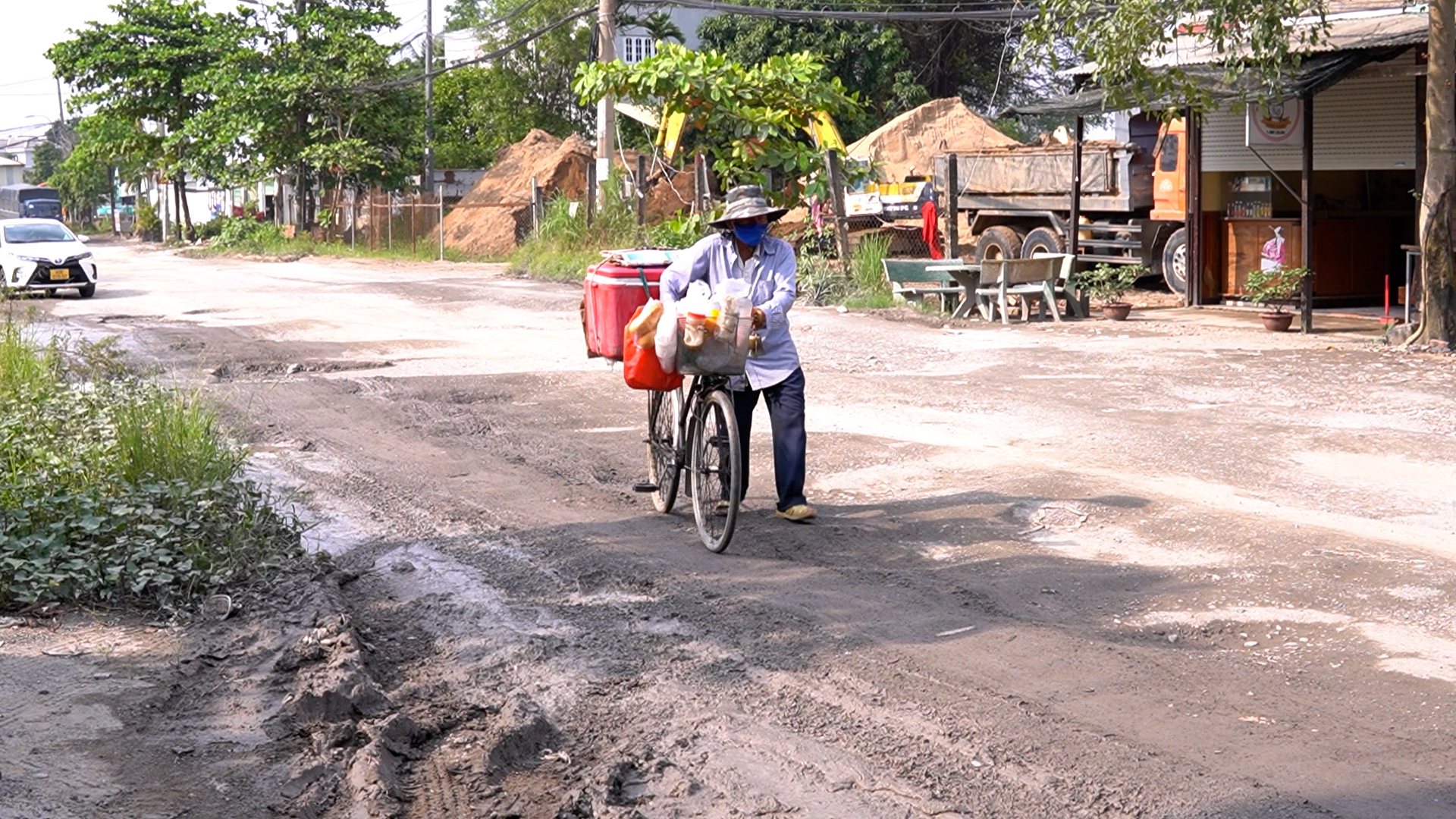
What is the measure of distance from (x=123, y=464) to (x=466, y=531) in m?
1.70

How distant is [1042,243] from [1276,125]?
16.2 ft

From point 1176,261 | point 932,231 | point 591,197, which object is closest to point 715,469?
point 1176,261

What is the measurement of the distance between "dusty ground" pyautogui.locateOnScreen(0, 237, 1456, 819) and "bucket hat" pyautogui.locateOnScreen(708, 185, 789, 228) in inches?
61.5

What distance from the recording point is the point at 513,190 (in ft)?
139

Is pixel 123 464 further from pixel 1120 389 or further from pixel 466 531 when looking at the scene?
pixel 1120 389

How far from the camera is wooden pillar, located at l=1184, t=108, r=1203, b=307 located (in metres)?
19.7

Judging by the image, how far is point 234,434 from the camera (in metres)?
10.1

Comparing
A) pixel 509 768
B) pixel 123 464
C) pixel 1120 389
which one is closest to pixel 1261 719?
pixel 509 768

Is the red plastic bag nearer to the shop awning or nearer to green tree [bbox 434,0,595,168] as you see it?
the shop awning

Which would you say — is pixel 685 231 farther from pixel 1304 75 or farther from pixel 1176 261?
pixel 1304 75

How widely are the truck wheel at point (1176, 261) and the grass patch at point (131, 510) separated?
605 inches

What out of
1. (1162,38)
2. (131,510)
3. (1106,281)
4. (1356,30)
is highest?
(1356,30)

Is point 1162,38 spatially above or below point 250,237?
above

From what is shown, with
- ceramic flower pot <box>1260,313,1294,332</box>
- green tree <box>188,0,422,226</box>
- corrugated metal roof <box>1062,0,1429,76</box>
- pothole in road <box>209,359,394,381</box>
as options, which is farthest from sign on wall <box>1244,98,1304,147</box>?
green tree <box>188,0,422,226</box>
